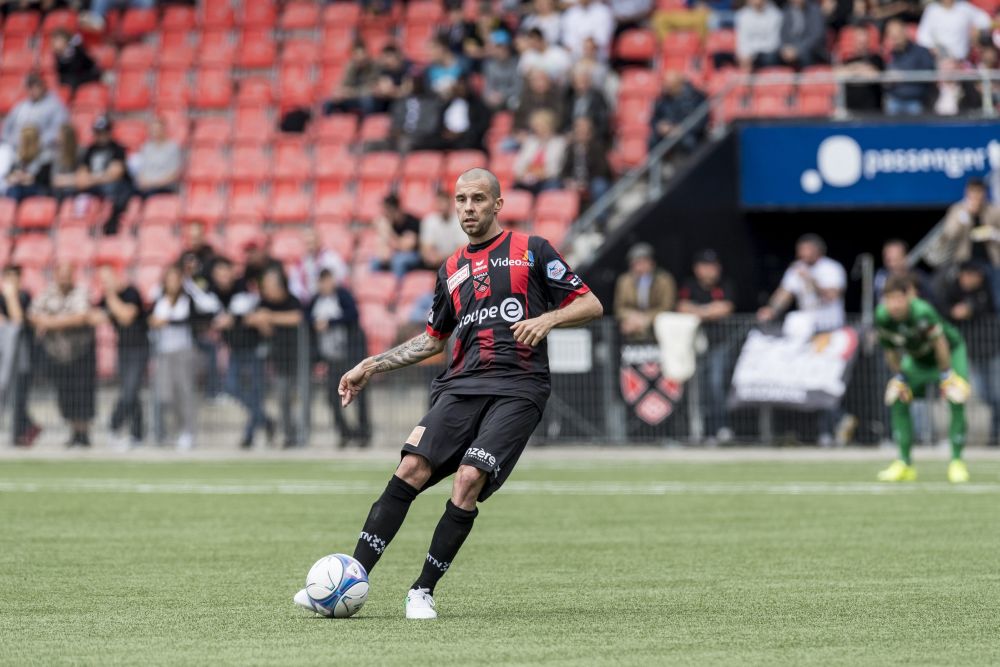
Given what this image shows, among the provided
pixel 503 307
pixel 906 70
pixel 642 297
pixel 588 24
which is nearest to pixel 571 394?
pixel 642 297

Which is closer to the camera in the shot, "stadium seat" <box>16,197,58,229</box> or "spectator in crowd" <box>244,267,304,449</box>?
"spectator in crowd" <box>244,267,304,449</box>

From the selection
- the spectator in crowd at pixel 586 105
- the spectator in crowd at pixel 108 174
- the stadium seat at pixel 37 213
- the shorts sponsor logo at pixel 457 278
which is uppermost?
the spectator in crowd at pixel 586 105

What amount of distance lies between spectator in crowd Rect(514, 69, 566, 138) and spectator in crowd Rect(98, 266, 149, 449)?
20.1ft

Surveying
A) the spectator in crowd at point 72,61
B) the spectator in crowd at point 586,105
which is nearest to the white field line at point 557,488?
the spectator in crowd at point 586,105

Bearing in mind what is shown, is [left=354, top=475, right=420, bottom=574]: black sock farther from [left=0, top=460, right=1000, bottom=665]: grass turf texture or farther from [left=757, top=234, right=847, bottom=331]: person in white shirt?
[left=757, top=234, right=847, bottom=331]: person in white shirt

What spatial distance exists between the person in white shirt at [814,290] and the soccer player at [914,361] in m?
4.45

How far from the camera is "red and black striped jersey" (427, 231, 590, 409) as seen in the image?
788 centimetres

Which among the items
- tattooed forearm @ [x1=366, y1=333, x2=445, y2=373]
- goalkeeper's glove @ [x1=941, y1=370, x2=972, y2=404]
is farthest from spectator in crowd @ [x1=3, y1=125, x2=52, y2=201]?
tattooed forearm @ [x1=366, y1=333, x2=445, y2=373]

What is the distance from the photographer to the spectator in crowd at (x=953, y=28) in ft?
77.9

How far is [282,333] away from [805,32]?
8578mm

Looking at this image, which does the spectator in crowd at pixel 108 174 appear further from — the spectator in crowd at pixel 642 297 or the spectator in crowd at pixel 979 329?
the spectator in crowd at pixel 979 329

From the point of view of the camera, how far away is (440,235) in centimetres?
2255

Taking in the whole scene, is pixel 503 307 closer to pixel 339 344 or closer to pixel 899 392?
pixel 899 392

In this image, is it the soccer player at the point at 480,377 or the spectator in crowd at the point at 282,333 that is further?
the spectator in crowd at the point at 282,333
